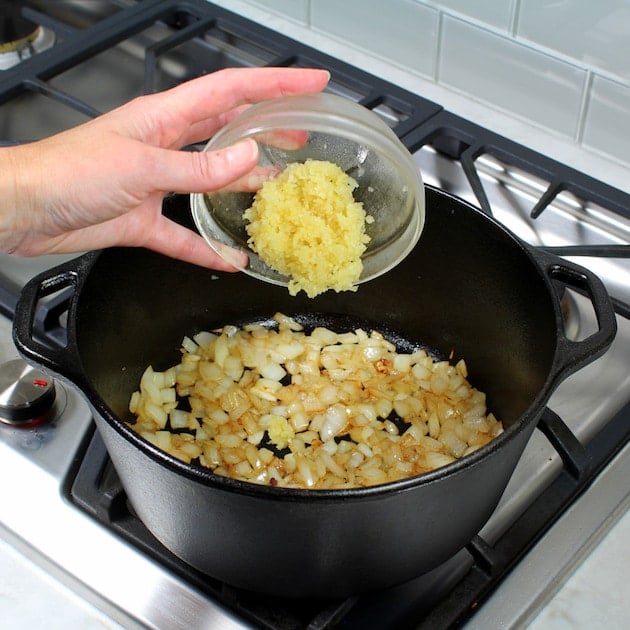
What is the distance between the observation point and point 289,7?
1276mm

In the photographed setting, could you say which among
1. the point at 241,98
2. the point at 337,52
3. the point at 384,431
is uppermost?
the point at 241,98

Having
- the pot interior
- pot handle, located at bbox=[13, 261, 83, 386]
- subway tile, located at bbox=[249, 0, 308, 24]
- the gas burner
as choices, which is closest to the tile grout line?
the pot interior

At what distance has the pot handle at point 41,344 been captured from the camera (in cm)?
70

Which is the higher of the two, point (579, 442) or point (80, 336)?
point (80, 336)

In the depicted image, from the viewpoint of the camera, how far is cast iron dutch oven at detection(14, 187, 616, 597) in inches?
25.7

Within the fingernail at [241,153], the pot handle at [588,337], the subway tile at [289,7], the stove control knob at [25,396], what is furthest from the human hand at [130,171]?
the subway tile at [289,7]

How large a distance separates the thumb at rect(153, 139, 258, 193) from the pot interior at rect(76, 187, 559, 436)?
0.13 meters

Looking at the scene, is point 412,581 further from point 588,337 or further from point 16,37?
point 16,37

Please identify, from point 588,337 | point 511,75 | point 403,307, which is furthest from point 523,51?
point 588,337

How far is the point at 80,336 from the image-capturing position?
0.78 meters

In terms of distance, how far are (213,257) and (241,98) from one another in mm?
153

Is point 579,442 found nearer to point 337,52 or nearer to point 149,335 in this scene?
point 149,335

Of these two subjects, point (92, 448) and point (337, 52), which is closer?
point (92, 448)

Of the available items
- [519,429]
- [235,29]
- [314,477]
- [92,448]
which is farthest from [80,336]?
[235,29]
